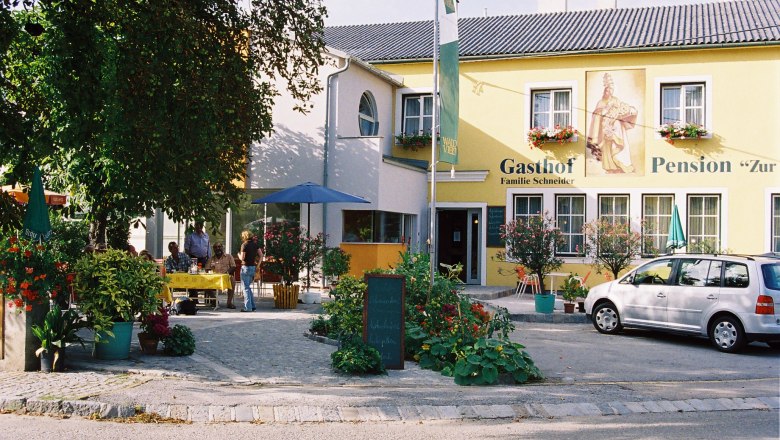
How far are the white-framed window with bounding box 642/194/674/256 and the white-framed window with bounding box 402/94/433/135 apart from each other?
6.93 metres

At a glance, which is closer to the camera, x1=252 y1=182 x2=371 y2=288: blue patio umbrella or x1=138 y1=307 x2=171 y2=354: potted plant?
x1=138 y1=307 x2=171 y2=354: potted plant

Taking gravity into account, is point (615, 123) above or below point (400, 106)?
below

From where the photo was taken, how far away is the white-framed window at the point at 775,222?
20742mm

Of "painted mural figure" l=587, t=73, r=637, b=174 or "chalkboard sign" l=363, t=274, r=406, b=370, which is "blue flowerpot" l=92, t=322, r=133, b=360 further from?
"painted mural figure" l=587, t=73, r=637, b=174

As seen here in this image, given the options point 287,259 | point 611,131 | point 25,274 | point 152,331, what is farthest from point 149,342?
point 611,131

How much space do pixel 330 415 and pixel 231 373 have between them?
7.44 feet

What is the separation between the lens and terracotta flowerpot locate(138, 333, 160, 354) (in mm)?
10391

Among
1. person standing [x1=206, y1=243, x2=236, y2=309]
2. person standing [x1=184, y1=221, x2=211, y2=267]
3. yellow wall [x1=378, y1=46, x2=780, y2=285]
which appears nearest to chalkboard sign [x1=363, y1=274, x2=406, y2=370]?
person standing [x1=206, y1=243, x2=236, y2=309]

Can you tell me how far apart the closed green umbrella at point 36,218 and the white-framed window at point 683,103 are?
17.3 meters

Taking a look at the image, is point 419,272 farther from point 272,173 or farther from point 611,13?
point 611,13

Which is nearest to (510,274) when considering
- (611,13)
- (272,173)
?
(272,173)

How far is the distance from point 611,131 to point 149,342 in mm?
15828

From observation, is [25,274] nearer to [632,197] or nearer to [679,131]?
[632,197]

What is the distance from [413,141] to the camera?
947 inches
